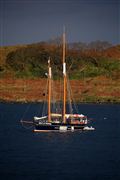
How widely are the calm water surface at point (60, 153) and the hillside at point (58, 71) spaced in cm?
2934

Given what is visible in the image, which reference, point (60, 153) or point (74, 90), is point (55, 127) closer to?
point (60, 153)

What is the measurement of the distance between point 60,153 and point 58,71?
59.4 metres

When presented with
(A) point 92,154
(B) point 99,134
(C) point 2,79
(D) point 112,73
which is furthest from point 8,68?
(A) point 92,154

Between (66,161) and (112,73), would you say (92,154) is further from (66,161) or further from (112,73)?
(112,73)

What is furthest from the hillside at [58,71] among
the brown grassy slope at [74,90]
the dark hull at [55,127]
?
the dark hull at [55,127]

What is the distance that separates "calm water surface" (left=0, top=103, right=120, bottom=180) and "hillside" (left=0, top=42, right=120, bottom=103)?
29.3 metres

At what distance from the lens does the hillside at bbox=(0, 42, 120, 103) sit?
100438 mm

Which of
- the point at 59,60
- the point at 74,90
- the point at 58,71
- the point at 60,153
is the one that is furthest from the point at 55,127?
the point at 59,60

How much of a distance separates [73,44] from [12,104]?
44512 mm

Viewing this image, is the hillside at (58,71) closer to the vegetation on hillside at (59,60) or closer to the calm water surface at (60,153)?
the vegetation on hillside at (59,60)

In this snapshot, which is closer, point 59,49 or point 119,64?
point 119,64

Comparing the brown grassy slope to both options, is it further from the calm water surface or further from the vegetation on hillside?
the calm water surface

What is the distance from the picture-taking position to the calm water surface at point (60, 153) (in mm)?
42906

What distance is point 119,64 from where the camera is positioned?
116m
